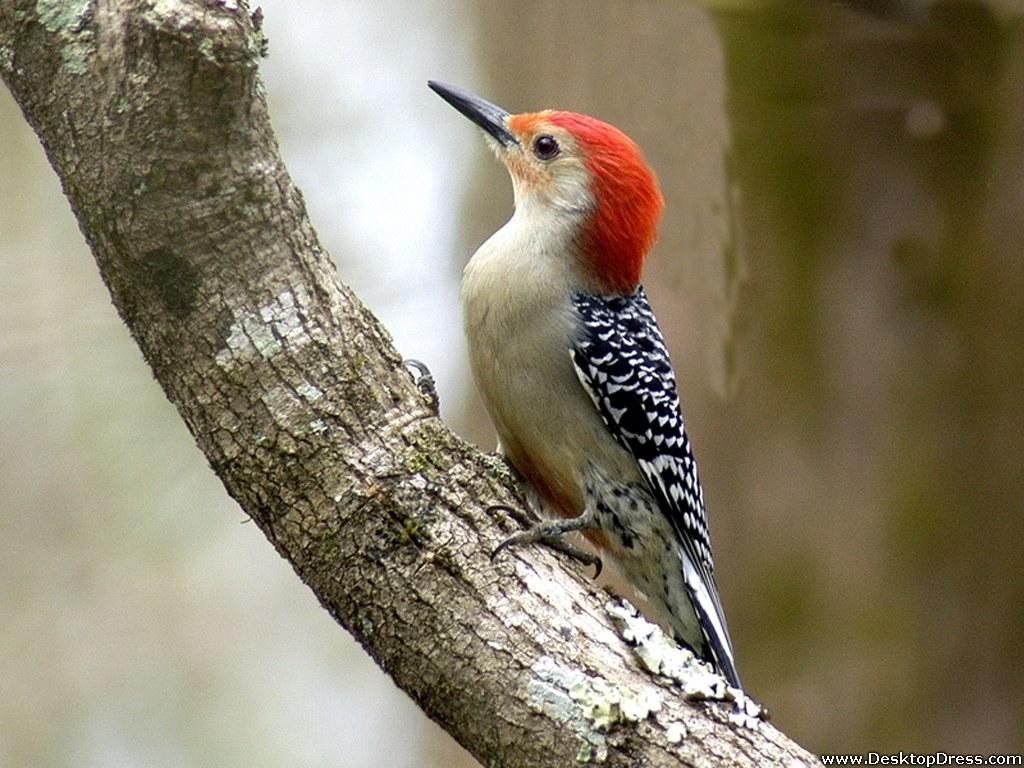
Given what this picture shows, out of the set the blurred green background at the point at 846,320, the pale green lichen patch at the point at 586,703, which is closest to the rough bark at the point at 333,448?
the pale green lichen patch at the point at 586,703

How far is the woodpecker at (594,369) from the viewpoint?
4711 mm

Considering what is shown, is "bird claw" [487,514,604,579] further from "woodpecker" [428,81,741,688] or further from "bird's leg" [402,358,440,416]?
"woodpecker" [428,81,741,688]

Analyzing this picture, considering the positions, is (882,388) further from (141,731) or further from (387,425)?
(141,731)

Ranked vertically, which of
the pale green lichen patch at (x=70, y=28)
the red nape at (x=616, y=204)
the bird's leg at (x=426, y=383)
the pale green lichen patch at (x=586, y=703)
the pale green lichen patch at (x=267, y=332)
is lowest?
the pale green lichen patch at (x=586, y=703)

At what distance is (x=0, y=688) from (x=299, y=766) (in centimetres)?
223

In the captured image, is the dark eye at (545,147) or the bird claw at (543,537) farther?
the dark eye at (545,147)

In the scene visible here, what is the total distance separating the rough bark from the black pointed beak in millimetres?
2003

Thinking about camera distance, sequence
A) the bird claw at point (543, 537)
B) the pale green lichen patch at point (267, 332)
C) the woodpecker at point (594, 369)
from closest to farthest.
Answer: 1. the pale green lichen patch at point (267, 332)
2. the bird claw at point (543, 537)
3. the woodpecker at point (594, 369)

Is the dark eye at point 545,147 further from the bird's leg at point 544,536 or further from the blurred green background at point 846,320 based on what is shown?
the bird's leg at point 544,536

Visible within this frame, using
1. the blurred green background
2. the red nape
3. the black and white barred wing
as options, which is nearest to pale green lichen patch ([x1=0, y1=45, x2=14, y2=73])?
the black and white barred wing

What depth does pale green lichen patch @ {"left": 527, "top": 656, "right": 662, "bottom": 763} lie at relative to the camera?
3.20 metres

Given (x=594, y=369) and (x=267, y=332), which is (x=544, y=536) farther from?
(x=594, y=369)

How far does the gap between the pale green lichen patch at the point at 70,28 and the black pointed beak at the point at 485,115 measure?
2.41 metres

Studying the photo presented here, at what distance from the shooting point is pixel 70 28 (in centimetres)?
287
